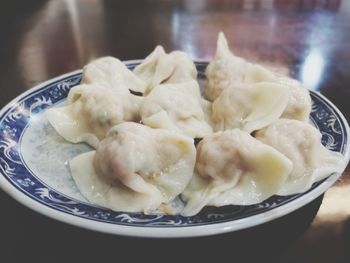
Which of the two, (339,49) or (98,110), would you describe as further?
(339,49)

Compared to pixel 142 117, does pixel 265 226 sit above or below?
below

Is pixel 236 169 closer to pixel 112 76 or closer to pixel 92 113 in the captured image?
pixel 92 113

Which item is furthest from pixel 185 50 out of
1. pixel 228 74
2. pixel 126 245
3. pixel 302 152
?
pixel 126 245

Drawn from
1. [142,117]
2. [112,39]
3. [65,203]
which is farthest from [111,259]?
[112,39]

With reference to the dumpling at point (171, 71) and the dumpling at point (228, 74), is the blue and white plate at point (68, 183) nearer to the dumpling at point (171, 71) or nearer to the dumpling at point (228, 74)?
the dumpling at point (228, 74)

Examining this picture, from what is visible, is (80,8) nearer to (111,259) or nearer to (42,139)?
(42,139)

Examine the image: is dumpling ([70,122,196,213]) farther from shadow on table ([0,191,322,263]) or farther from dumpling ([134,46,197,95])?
dumpling ([134,46,197,95])
